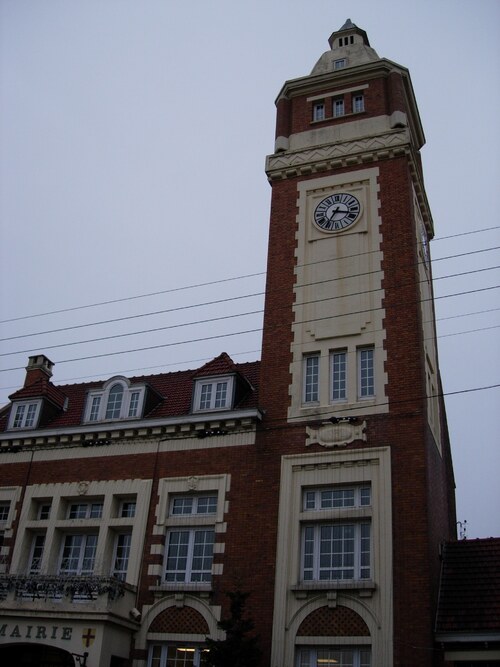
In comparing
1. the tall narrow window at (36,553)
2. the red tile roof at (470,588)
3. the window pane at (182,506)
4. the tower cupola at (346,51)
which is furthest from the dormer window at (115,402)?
the tower cupola at (346,51)

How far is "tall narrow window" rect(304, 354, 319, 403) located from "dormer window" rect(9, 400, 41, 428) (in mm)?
10835

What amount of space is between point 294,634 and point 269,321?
10.1m

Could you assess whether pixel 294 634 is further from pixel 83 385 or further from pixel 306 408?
pixel 83 385

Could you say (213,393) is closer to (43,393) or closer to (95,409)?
(95,409)

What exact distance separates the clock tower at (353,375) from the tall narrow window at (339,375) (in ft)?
0.20

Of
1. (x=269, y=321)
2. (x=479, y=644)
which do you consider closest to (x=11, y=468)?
(x=269, y=321)

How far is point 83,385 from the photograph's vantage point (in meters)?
32.1

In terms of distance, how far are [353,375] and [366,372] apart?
0.43 metres

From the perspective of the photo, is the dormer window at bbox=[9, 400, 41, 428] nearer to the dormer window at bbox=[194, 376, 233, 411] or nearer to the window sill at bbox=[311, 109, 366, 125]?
the dormer window at bbox=[194, 376, 233, 411]

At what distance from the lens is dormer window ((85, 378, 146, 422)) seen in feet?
86.0

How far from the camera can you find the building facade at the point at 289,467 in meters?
19.8

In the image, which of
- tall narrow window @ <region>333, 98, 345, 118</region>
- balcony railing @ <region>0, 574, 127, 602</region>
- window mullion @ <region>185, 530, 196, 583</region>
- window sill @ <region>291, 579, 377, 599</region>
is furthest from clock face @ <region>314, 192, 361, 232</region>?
balcony railing @ <region>0, 574, 127, 602</region>

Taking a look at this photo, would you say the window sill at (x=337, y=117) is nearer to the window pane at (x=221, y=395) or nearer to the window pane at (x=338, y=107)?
the window pane at (x=338, y=107)

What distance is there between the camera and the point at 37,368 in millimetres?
34125
